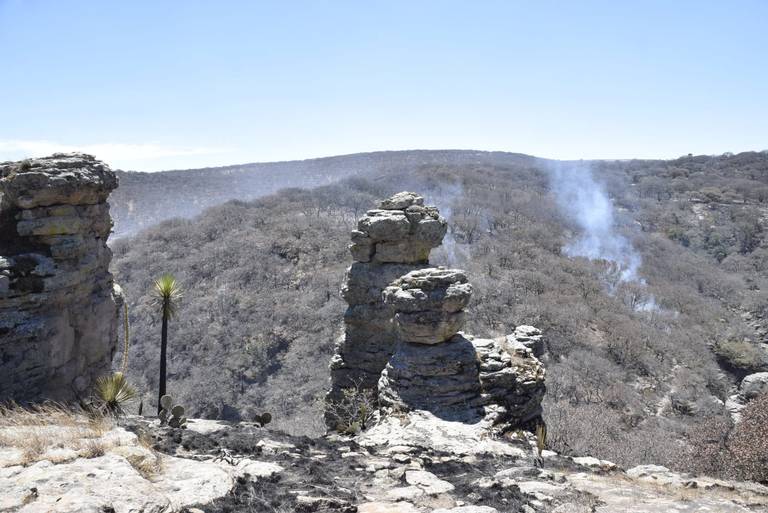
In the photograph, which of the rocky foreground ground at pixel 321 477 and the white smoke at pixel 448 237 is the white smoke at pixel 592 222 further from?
the rocky foreground ground at pixel 321 477

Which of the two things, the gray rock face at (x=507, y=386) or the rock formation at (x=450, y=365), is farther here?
the gray rock face at (x=507, y=386)

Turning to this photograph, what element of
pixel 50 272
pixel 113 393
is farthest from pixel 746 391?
pixel 50 272

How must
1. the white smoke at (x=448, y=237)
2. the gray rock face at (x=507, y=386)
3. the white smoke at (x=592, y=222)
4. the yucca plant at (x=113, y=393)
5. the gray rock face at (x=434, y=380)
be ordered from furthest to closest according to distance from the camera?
the white smoke at (x=592, y=222) < the white smoke at (x=448, y=237) < the gray rock face at (x=507, y=386) < the gray rock face at (x=434, y=380) < the yucca plant at (x=113, y=393)

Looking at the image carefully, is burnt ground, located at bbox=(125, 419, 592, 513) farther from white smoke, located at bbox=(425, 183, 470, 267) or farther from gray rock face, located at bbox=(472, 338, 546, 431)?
white smoke, located at bbox=(425, 183, 470, 267)

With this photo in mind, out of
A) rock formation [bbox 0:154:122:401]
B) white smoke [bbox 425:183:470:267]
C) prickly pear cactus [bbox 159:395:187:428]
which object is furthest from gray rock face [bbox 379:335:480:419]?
white smoke [bbox 425:183:470:267]

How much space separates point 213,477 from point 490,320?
24.4 meters

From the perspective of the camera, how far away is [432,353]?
11.5m

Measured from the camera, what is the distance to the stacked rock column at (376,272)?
47.4 feet

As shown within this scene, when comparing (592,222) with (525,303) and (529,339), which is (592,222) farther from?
(529,339)

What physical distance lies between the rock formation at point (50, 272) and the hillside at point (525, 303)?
32.7 feet

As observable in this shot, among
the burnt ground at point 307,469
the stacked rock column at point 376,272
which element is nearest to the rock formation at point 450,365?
the burnt ground at point 307,469

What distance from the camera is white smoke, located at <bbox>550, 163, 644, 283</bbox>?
46213 mm

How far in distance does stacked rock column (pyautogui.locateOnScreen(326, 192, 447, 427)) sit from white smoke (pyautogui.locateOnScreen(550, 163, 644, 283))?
30.2 m

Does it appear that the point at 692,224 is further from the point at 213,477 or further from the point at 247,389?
the point at 213,477
